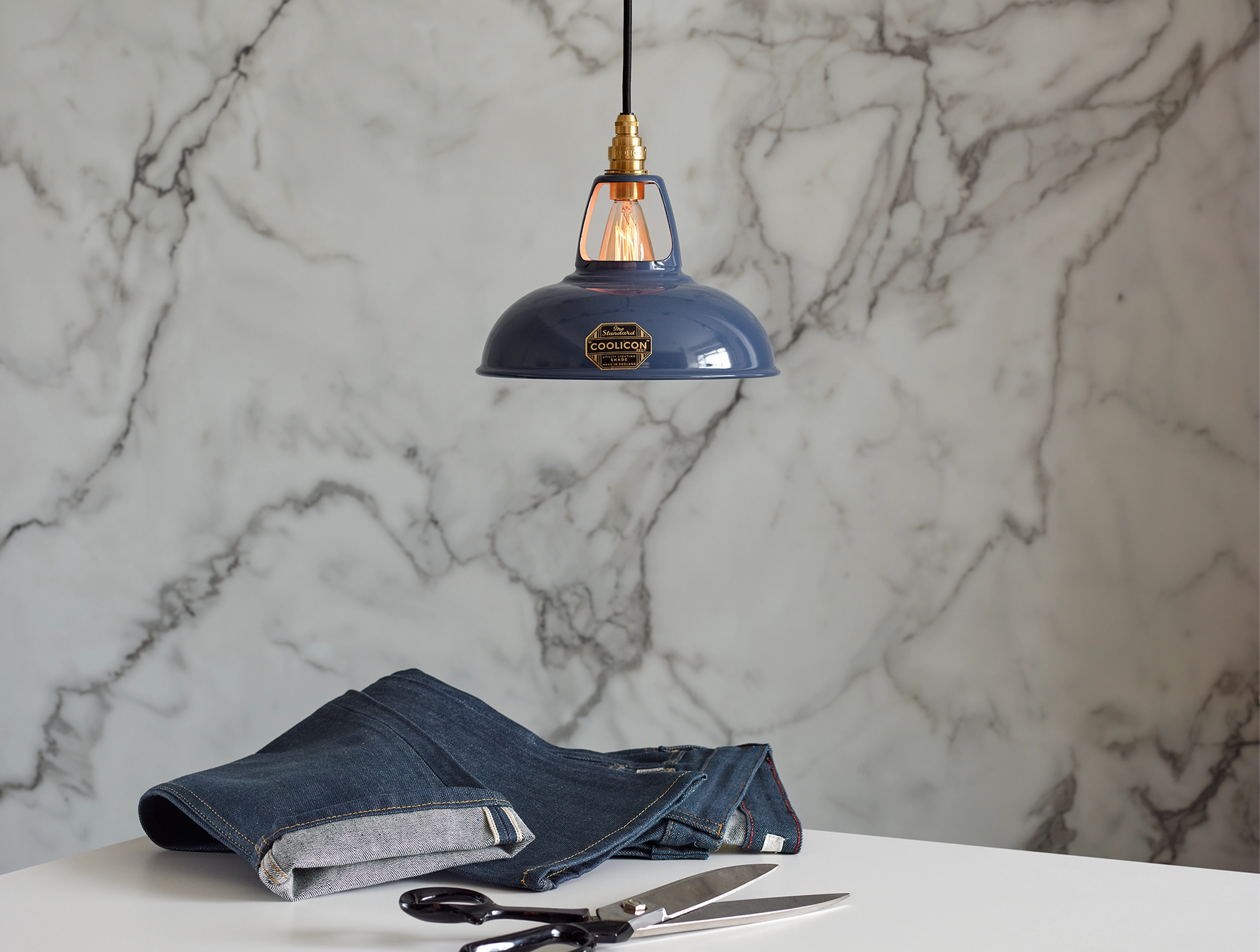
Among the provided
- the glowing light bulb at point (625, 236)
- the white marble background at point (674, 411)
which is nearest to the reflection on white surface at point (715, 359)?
the glowing light bulb at point (625, 236)

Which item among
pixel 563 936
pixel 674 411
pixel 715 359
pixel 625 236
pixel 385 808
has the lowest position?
pixel 563 936

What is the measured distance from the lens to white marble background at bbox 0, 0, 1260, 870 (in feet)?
5.23

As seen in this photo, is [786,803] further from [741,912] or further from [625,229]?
[625,229]

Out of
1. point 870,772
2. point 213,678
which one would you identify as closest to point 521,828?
point 870,772

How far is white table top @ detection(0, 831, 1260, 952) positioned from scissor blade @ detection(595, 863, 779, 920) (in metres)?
0.02

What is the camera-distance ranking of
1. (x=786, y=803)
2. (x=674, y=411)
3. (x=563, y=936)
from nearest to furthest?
(x=563, y=936) → (x=786, y=803) → (x=674, y=411)

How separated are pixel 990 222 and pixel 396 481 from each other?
0.96m

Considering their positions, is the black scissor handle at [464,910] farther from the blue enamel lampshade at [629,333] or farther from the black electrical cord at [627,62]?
the black electrical cord at [627,62]

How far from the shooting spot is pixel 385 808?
2.80ft

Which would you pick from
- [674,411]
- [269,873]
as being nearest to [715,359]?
[269,873]

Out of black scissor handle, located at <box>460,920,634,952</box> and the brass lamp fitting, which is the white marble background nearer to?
the brass lamp fitting

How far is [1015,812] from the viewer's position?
1.66m

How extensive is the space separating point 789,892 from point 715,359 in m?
0.40

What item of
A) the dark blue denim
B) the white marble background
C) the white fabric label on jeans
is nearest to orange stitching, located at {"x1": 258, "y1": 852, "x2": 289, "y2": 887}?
the dark blue denim
